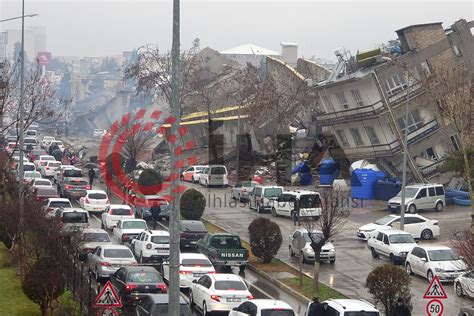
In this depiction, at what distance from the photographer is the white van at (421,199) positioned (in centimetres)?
4588

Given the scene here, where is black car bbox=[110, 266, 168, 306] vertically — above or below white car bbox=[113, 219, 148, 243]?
below

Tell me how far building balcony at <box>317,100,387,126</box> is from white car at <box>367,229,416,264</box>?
19.7m

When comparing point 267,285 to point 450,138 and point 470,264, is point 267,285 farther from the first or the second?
point 450,138

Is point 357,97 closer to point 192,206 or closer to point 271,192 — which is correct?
point 271,192

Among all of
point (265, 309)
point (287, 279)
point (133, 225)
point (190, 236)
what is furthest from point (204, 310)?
point (133, 225)

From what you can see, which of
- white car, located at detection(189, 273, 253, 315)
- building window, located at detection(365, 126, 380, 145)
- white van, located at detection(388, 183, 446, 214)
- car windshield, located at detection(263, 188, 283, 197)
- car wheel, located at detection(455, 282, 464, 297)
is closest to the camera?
white car, located at detection(189, 273, 253, 315)

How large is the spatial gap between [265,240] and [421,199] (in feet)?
54.0

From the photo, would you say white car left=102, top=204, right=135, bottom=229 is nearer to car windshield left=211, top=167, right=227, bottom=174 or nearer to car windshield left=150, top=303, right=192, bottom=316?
car windshield left=211, top=167, right=227, bottom=174

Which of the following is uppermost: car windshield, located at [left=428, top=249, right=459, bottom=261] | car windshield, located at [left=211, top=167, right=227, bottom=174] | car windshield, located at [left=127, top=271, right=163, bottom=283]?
car windshield, located at [left=211, top=167, right=227, bottom=174]

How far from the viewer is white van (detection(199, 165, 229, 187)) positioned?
57500 millimetres

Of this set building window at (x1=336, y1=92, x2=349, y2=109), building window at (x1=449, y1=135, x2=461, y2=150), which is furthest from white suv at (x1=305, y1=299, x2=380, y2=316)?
building window at (x1=336, y1=92, x2=349, y2=109)

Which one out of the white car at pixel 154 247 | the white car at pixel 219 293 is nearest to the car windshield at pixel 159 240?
the white car at pixel 154 247

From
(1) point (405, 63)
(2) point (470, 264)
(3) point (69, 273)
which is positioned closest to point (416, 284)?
(2) point (470, 264)

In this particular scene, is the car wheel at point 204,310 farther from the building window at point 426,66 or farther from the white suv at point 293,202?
the building window at point 426,66
